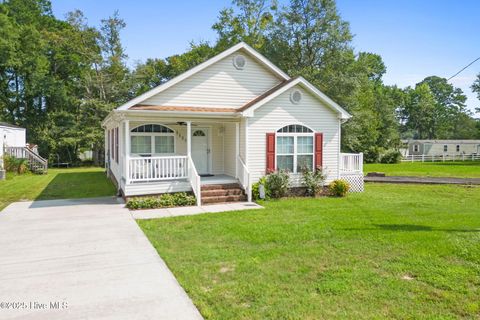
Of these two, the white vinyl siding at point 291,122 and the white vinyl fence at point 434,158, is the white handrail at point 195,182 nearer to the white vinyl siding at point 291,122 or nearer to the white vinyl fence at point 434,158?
the white vinyl siding at point 291,122

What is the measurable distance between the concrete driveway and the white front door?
A: 17.6ft

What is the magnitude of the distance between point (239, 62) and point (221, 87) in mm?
1229

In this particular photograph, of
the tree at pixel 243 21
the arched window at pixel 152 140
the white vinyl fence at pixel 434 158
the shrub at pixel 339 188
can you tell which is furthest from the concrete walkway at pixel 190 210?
the white vinyl fence at pixel 434 158

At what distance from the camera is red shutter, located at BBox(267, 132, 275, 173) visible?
12.0m

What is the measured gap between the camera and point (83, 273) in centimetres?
513

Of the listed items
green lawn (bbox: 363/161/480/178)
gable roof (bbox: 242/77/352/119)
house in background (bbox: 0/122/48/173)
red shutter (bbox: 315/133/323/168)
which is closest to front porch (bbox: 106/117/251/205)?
gable roof (bbox: 242/77/352/119)

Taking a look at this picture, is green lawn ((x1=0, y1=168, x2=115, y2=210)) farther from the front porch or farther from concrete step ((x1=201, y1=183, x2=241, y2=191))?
concrete step ((x1=201, y1=183, x2=241, y2=191))

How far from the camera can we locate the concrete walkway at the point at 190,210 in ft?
30.6

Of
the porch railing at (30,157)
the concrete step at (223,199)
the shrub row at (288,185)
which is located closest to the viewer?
the concrete step at (223,199)

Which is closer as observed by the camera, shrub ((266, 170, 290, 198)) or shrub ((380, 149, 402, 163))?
shrub ((266, 170, 290, 198))

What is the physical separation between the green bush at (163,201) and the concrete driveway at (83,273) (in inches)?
60.5

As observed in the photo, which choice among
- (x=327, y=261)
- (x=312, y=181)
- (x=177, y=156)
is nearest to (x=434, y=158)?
(x=312, y=181)

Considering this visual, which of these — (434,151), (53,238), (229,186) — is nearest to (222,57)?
(229,186)

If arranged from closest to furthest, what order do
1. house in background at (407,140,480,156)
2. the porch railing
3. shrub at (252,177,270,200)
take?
shrub at (252,177,270,200), the porch railing, house in background at (407,140,480,156)
